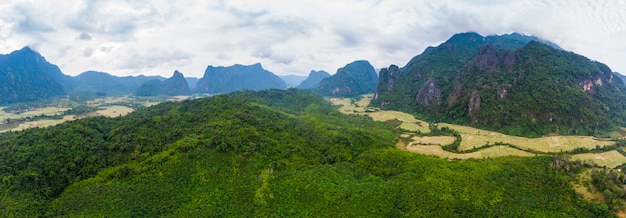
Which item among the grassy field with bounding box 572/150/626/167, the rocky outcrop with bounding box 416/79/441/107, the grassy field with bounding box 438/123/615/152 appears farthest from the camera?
the rocky outcrop with bounding box 416/79/441/107

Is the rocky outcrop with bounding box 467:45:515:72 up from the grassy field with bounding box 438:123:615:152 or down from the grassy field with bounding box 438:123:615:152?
up

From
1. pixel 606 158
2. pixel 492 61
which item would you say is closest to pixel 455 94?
pixel 492 61

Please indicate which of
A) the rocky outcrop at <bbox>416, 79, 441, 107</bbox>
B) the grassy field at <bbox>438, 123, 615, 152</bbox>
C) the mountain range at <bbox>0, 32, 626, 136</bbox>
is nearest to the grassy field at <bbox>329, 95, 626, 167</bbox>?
the grassy field at <bbox>438, 123, 615, 152</bbox>

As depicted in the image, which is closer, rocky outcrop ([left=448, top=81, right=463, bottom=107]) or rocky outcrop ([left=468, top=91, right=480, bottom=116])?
rocky outcrop ([left=468, top=91, right=480, bottom=116])

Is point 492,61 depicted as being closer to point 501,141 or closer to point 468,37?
point 501,141

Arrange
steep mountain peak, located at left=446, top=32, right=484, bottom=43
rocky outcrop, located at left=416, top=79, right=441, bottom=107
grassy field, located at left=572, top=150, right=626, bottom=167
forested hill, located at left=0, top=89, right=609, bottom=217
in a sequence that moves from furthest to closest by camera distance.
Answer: steep mountain peak, located at left=446, top=32, right=484, bottom=43, rocky outcrop, located at left=416, top=79, right=441, bottom=107, grassy field, located at left=572, top=150, right=626, bottom=167, forested hill, located at left=0, top=89, right=609, bottom=217

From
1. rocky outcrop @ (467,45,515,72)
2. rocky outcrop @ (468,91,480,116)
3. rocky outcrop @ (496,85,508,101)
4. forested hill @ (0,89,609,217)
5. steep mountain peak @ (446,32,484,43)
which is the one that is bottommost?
forested hill @ (0,89,609,217)

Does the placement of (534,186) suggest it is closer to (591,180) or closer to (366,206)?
(591,180)

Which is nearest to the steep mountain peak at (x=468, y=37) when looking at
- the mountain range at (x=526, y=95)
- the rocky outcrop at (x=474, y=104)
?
the mountain range at (x=526, y=95)

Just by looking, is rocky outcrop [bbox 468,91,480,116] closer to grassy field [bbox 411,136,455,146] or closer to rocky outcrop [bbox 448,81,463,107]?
rocky outcrop [bbox 448,81,463,107]
